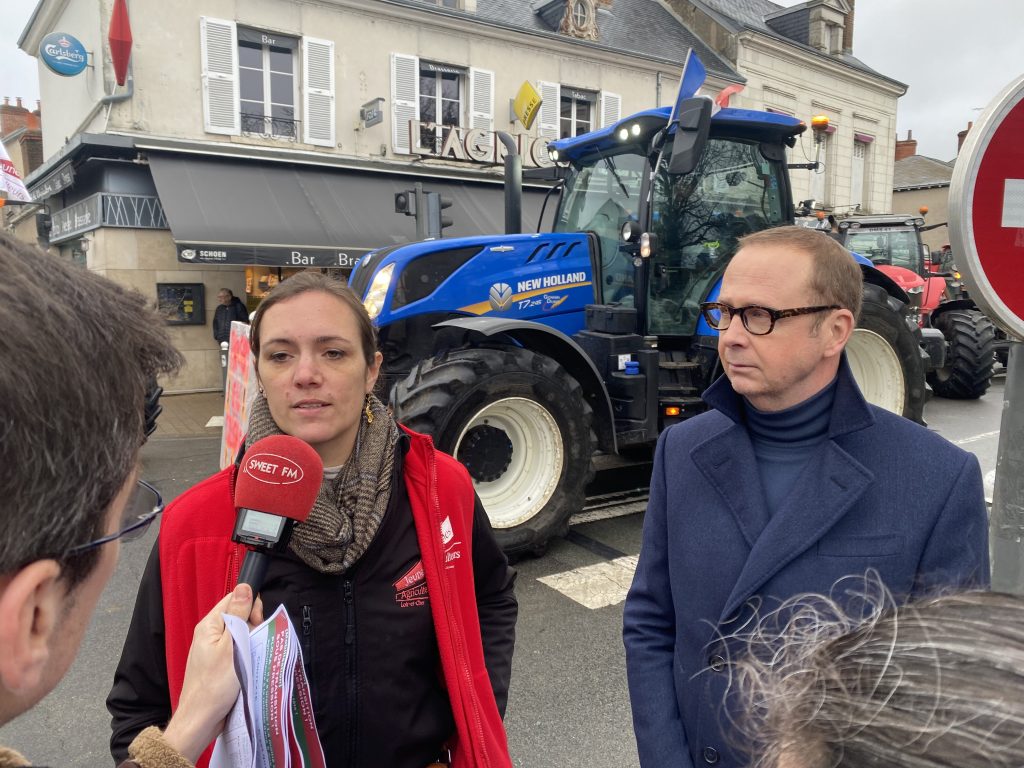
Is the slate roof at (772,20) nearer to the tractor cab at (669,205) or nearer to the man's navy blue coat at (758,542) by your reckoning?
the tractor cab at (669,205)

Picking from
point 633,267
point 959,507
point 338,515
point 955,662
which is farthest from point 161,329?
point 633,267

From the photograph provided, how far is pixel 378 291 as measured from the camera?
516 centimetres

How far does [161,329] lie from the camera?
2.85 ft

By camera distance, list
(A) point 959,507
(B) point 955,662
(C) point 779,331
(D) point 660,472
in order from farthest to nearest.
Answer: (D) point 660,472
(C) point 779,331
(A) point 959,507
(B) point 955,662

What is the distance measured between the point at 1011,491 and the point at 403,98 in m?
13.8

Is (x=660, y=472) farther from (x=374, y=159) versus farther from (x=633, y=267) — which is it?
(x=374, y=159)

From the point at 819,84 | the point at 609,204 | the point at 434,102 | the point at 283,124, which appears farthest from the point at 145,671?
the point at 819,84

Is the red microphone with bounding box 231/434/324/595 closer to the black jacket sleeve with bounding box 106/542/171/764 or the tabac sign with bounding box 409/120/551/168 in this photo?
the black jacket sleeve with bounding box 106/542/171/764

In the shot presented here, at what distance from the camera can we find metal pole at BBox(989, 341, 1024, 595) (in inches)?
80.4

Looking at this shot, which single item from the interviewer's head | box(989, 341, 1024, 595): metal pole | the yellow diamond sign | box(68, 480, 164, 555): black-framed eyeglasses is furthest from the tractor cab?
the yellow diamond sign

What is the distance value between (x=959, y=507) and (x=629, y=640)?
2.53 ft

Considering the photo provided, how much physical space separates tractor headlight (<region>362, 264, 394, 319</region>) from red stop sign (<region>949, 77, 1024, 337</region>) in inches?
149

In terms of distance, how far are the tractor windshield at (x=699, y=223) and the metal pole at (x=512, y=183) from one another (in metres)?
1.09

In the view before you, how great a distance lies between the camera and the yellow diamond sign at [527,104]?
582 inches
